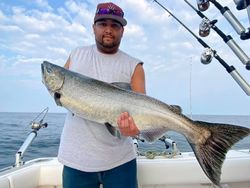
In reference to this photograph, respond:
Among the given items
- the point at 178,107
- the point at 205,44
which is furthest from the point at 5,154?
the point at 178,107

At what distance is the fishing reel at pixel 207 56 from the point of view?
3264 millimetres

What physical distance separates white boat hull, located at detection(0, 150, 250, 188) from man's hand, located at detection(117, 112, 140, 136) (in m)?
1.44

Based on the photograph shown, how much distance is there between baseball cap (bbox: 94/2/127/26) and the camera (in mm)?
2480

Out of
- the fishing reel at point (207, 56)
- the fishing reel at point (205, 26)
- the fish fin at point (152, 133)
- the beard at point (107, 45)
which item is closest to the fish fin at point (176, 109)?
the fish fin at point (152, 133)

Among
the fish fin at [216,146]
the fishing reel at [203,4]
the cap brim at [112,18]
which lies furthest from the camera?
the fishing reel at [203,4]

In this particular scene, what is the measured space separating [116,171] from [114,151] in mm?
154

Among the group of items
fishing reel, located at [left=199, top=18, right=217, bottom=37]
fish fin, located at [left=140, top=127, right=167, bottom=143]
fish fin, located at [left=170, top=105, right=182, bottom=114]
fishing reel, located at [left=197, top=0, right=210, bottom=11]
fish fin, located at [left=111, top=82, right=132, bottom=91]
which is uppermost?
fishing reel, located at [left=197, top=0, right=210, bottom=11]

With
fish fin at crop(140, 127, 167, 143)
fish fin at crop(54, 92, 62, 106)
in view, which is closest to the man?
fish fin at crop(140, 127, 167, 143)

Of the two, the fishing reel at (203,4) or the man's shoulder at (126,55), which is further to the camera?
the fishing reel at (203,4)

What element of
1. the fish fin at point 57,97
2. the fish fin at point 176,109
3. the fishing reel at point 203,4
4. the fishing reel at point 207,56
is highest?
the fishing reel at point 203,4

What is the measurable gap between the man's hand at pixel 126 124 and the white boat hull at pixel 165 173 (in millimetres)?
1441

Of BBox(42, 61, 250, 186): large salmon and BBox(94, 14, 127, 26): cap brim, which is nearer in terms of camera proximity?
BBox(42, 61, 250, 186): large salmon

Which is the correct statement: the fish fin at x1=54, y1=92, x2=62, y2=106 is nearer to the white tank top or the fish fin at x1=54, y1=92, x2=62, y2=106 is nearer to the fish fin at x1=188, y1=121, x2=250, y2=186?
the white tank top

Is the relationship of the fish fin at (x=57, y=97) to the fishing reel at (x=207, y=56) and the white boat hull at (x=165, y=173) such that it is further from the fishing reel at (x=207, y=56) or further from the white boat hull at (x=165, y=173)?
the fishing reel at (x=207, y=56)
